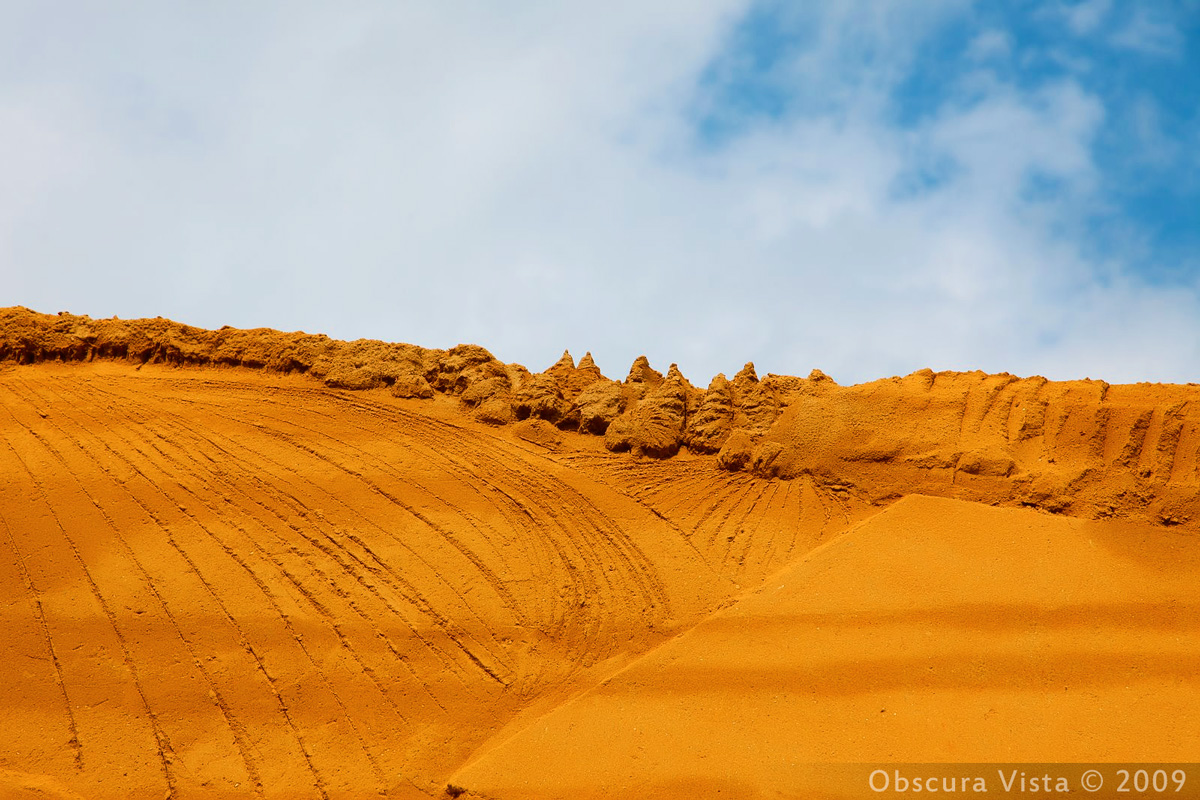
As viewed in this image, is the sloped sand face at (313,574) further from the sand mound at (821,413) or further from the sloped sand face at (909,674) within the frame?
the sloped sand face at (909,674)

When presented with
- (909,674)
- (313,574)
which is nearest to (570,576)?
(313,574)

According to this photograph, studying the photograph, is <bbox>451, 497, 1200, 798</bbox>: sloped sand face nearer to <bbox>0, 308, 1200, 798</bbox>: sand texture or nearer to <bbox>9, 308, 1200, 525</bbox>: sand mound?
<bbox>0, 308, 1200, 798</bbox>: sand texture

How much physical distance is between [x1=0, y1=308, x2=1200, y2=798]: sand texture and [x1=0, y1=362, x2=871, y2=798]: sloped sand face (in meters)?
0.02

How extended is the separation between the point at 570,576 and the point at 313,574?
1.78 meters

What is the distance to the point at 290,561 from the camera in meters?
6.14

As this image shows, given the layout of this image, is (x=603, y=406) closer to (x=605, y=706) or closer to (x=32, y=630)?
(x=605, y=706)

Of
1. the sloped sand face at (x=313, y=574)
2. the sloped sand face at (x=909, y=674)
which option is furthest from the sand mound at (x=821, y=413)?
the sloped sand face at (x=909, y=674)

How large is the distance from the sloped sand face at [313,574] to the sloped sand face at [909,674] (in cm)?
39

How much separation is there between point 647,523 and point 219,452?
339 centimetres

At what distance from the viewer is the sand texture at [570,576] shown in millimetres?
5129

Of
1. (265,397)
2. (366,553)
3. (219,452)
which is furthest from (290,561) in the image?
(265,397)

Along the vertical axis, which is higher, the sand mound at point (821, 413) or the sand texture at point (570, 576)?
the sand mound at point (821, 413)

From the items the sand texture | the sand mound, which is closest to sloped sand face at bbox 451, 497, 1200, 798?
the sand texture

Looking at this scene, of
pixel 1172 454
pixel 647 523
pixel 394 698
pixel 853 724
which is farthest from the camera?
pixel 647 523
